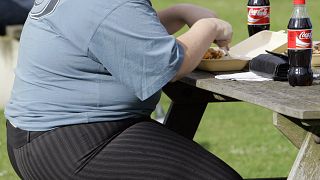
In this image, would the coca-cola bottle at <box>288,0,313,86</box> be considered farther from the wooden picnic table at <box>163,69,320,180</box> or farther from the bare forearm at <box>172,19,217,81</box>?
the bare forearm at <box>172,19,217,81</box>

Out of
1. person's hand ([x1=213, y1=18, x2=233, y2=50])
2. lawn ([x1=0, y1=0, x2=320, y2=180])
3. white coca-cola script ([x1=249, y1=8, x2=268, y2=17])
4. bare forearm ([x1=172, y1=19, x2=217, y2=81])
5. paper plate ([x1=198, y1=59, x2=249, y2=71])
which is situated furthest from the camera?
lawn ([x1=0, y1=0, x2=320, y2=180])

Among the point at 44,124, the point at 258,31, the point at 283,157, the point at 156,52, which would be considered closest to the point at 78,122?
the point at 44,124

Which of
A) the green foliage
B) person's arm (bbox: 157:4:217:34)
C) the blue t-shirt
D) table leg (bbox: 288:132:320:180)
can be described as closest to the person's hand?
person's arm (bbox: 157:4:217:34)

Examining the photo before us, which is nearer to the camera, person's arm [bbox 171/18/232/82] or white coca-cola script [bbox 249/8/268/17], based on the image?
person's arm [bbox 171/18/232/82]

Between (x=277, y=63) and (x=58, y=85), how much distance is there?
77 centimetres

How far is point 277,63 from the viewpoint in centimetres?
349

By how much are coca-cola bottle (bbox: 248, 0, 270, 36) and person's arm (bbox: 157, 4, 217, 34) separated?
0.34 m

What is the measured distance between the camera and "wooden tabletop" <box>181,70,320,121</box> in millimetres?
2891

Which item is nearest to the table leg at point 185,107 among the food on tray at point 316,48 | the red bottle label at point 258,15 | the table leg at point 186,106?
the table leg at point 186,106

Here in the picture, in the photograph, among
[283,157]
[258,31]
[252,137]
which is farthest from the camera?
[252,137]

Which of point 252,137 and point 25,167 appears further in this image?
point 252,137

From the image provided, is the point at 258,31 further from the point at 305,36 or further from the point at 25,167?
the point at 25,167

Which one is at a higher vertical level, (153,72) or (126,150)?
(153,72)

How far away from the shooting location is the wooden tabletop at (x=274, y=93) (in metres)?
2.89
